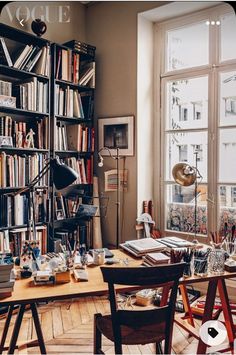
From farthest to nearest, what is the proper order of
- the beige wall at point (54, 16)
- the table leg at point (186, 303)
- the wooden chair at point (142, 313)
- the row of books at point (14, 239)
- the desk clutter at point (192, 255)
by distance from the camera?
the beige wall at point (54, 16), the row of books at point (14, 239), the table leg at point (186, 303), the desk clutter at point (192, 255), the wooden chair at point (142, 313)

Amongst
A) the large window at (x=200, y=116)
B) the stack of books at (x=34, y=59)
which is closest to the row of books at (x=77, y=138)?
the stack of books at (x=34, y=59)

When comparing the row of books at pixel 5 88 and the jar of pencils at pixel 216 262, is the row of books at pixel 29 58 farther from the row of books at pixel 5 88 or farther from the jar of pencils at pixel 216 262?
the jar of pencils at pixel 216 262

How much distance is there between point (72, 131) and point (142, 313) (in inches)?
98.5

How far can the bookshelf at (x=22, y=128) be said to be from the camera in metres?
3.14

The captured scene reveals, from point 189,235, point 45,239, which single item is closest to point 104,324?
point 45,239

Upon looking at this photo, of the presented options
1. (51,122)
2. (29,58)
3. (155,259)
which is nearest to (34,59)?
(29,58)

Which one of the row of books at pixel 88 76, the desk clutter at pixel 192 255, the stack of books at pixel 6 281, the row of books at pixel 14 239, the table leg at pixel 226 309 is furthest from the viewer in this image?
the row of books at pixel 88 76

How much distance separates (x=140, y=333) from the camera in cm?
175

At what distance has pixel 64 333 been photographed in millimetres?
2676

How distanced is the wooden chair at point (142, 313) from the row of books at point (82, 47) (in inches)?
110

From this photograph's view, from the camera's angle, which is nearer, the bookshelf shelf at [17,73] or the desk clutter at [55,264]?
the desk clutter at [55,264]

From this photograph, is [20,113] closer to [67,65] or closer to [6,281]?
[67,65]

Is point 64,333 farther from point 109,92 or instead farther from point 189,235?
point 109,92

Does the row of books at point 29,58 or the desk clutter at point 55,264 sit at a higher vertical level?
the row of books at point 29,58
